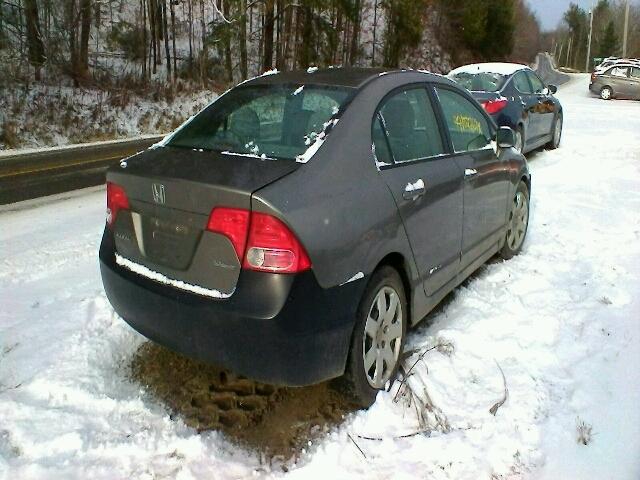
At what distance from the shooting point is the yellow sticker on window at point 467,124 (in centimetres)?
420

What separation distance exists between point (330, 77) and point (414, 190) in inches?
34.8

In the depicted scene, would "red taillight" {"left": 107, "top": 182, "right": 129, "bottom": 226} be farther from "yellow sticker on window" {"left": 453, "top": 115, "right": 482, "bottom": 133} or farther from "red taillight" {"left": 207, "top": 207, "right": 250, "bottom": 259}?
"yellow sticker on window" {"left": 453, "top": 115, "right": 482, "bottom": 133}

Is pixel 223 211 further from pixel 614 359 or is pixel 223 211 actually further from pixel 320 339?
pixel 614 359

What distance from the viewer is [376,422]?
2.95 m

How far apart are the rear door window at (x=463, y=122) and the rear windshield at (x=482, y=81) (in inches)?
203

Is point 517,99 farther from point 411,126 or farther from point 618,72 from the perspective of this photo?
point 618,72

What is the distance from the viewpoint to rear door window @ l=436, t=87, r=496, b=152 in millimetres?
4051

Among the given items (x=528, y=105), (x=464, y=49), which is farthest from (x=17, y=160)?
(x=464, y=49)

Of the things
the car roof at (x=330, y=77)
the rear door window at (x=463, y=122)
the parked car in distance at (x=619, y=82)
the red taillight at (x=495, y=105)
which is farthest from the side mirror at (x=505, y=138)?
the parked car in distance at (x=619, y=82)

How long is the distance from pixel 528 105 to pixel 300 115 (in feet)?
24.8

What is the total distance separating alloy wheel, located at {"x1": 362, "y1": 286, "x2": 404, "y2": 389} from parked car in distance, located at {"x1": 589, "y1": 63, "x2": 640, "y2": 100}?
2612cm

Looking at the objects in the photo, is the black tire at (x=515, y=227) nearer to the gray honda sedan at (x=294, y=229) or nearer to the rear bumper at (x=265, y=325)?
the gray honda sedan at (x=294, y=229)

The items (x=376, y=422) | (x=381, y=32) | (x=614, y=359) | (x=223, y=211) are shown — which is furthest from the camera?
(x=381, y=32)

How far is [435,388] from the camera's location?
321 cm
